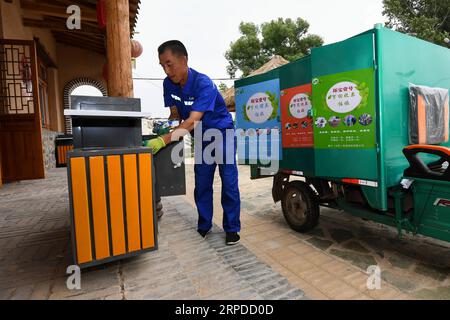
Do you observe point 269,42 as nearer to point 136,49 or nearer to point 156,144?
point 136,49

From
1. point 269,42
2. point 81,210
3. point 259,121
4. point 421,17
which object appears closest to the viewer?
point 81,210

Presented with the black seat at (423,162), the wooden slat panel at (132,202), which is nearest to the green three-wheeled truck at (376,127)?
the black seat at (423,162)

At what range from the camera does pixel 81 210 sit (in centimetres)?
173

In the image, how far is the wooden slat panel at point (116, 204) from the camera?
1.80m

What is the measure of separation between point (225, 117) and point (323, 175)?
108cm

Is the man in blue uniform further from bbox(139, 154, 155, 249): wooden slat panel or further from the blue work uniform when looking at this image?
bbox(139, 154, 155, 249): wooden slat panel

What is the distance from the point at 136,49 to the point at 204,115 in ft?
22.1

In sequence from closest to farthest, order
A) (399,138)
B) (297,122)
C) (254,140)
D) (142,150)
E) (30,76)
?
(142,150) < (399,138) < (297,122) < (254,140) < (30,76)

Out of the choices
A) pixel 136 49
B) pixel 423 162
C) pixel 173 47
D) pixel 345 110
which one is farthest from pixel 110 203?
pixel 136 49

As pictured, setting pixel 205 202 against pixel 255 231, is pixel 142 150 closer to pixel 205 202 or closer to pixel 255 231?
pixel 205 202

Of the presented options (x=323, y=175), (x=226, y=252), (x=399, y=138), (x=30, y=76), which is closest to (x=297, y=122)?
(x=323, y=175)

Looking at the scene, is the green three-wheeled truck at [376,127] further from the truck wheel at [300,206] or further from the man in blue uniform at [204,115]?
the man in blue uniform at [204,115]

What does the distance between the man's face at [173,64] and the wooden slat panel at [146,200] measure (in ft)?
3.10

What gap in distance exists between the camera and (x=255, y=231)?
324 cm
